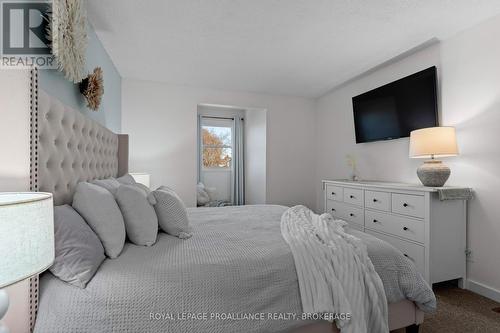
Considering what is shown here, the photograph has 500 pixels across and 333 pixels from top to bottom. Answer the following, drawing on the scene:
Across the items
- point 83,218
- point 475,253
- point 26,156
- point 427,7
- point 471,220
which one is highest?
point 427,7

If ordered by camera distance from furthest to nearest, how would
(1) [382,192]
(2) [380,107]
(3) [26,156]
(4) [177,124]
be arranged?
(4) [177,124] → (2) [380,107] → (1) [382,192] → (3) [26,156]

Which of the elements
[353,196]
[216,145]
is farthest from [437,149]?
[216,145]

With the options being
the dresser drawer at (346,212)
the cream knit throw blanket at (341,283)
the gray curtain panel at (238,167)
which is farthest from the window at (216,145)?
the cream knit throw blanket at (341,283)

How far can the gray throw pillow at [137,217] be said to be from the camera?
1.48 meters

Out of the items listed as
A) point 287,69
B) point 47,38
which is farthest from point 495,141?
point 47,38

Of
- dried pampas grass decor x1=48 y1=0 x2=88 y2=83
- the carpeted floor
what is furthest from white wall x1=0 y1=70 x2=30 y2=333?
the carpeted floor

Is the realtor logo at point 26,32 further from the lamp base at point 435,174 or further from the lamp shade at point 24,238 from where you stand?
the lamp base at point 435,174

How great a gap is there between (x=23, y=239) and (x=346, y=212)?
312 cm

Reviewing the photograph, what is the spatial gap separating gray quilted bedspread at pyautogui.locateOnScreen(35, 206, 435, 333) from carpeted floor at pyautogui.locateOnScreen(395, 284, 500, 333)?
0.54m

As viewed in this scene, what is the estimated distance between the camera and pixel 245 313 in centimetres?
117

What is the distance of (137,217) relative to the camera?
4.91ft

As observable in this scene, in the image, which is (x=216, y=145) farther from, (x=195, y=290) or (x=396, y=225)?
(x=195, y=290)

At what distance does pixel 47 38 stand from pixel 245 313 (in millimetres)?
1831

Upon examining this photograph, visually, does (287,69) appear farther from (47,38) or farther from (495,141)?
(47,38)
